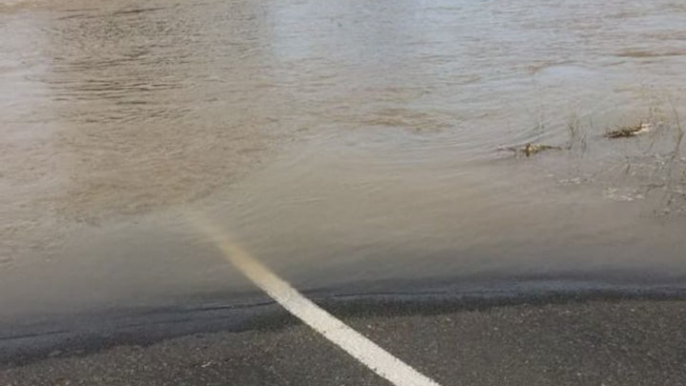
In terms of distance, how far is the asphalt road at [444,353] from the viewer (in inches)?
159

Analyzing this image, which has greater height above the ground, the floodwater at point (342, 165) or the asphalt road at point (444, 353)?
the floodwater at point (342, 165)

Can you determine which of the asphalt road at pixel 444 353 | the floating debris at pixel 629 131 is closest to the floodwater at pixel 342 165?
the floating debris at pixel 629 131

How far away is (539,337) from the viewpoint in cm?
440

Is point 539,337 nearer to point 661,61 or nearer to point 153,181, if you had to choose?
point 153,181

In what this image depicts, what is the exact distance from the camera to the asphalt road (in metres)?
4.03

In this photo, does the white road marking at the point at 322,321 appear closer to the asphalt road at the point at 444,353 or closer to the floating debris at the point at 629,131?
the asphalt road at the point at 444,353

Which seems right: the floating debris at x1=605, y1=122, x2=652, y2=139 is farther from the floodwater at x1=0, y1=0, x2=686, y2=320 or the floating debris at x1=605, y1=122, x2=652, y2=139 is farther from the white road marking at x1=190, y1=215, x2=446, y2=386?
the white road marking at x1=190, y1=215, x2=446, y2=386

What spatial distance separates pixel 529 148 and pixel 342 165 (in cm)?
215

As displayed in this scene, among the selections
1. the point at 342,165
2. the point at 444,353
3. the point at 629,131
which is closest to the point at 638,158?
the point at 629,131

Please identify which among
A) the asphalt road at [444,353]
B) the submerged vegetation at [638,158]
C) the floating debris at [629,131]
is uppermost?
the floating debris at [629,131]

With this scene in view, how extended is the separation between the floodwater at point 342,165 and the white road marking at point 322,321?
129 millimetres

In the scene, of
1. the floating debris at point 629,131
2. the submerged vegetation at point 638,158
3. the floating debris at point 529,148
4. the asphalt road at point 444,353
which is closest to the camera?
the asphalt road at point 444,353

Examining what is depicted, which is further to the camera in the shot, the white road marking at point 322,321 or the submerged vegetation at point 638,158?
the submerged vegetation at point 638,158

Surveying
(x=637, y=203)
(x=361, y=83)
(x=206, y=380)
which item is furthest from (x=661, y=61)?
(x=206, y=380)
